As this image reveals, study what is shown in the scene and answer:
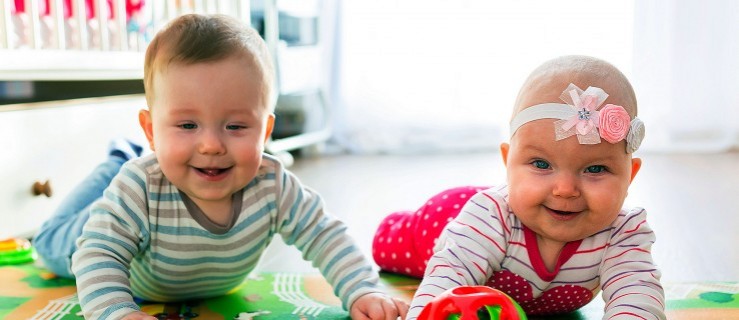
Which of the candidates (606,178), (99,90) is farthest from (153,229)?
(99,90)

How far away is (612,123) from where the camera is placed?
0.85 m

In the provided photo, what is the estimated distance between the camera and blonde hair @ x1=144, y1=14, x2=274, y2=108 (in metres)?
0.95

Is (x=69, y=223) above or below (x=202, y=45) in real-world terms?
below

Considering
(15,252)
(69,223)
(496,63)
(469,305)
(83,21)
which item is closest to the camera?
(469,305)

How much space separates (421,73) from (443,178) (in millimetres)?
784

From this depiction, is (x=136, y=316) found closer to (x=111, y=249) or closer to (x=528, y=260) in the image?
(x=111, y=249)

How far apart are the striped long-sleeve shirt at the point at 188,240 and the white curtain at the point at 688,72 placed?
1.99m

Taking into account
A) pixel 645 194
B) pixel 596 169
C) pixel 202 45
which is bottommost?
pixel 645 194

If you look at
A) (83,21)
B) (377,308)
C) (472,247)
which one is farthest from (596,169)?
(83,21)

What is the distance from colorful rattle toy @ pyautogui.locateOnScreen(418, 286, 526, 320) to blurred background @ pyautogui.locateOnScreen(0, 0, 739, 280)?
1010 mm

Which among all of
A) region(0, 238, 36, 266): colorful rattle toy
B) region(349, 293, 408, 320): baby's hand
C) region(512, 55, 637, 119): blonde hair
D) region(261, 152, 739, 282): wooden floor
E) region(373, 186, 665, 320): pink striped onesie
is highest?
region(512, 55, 637, 119): blonde hair

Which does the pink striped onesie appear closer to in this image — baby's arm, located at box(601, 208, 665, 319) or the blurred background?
baby's arm, located at box(601, 208, 665, 319)

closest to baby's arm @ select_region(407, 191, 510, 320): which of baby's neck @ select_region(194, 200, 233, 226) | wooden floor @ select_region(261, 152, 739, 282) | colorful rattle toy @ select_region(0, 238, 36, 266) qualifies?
baby's neck @ select_region(194, 200, 233, 226)

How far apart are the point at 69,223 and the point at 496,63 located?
6.36 ft
